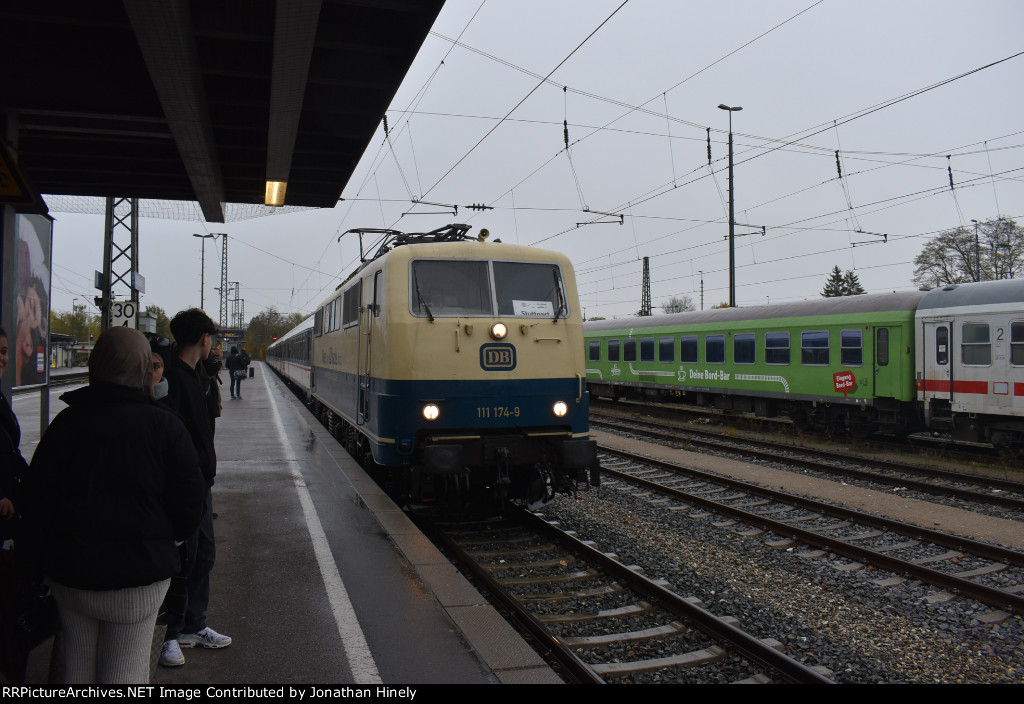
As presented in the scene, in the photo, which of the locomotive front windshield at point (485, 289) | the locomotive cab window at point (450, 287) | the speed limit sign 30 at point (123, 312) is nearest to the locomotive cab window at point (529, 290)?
the locomotive front windshield at point (485, 289)

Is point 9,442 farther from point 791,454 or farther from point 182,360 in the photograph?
point 791,454

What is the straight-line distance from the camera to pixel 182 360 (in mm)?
4008

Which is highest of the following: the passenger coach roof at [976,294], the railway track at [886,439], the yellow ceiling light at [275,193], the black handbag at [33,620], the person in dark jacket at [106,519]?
the yellow ceiling light at [275,193]

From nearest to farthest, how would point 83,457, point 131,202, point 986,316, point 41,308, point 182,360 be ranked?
point 83,457 → point 182,360 → point 41,308 → point 986,316 → point 131,202

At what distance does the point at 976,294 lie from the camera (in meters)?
13.5

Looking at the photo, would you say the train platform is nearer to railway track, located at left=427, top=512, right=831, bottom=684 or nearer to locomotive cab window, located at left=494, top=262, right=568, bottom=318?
railway track, located at left=427, top=512, right=831, bottom=684

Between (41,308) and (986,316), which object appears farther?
(986,316)

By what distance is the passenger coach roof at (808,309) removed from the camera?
1494 centimetres

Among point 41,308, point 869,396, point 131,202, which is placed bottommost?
point 869,396

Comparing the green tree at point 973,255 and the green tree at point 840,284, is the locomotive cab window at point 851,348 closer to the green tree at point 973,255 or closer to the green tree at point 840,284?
the green tree at point 973,255

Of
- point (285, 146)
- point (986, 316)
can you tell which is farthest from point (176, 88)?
point (986, 316)

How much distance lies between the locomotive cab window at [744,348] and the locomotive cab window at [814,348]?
1656 mm

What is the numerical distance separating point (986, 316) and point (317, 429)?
13.4 m

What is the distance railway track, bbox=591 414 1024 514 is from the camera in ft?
32.3
